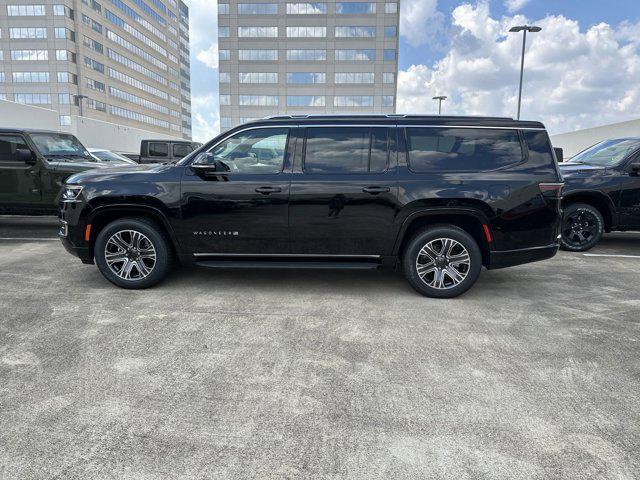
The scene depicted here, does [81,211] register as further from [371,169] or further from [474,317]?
[474,317]

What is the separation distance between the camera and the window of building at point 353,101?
69812mm

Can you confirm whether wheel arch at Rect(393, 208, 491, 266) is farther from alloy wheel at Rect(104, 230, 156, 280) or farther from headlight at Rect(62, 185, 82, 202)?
headlight at Rect(62, 185, 82, 202)

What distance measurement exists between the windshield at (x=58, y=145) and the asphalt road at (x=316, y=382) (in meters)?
4.48

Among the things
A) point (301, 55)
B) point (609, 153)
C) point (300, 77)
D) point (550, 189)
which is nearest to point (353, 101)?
point (300, 77)

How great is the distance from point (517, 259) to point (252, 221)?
9.69ft

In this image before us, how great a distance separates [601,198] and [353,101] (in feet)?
217

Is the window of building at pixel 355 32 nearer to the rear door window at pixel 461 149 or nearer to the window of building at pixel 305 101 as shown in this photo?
the window of building at pixel 305 101

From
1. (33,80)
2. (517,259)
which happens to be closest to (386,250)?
(517,259)

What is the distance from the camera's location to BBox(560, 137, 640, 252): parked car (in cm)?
735

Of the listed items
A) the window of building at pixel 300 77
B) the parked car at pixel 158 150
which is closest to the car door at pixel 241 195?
the parked car at pixel 158 150

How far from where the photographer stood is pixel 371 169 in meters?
4.88

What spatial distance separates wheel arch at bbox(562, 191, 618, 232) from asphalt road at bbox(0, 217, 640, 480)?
8.20ft

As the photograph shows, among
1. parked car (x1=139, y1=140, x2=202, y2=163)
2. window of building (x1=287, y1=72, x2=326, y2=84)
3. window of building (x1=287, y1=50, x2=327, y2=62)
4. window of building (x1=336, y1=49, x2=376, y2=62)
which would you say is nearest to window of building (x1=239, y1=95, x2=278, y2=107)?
window of building (x1=287, y1=72, x2=326, y2=84)


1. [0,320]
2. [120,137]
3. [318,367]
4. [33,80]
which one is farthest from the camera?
[33,80]
